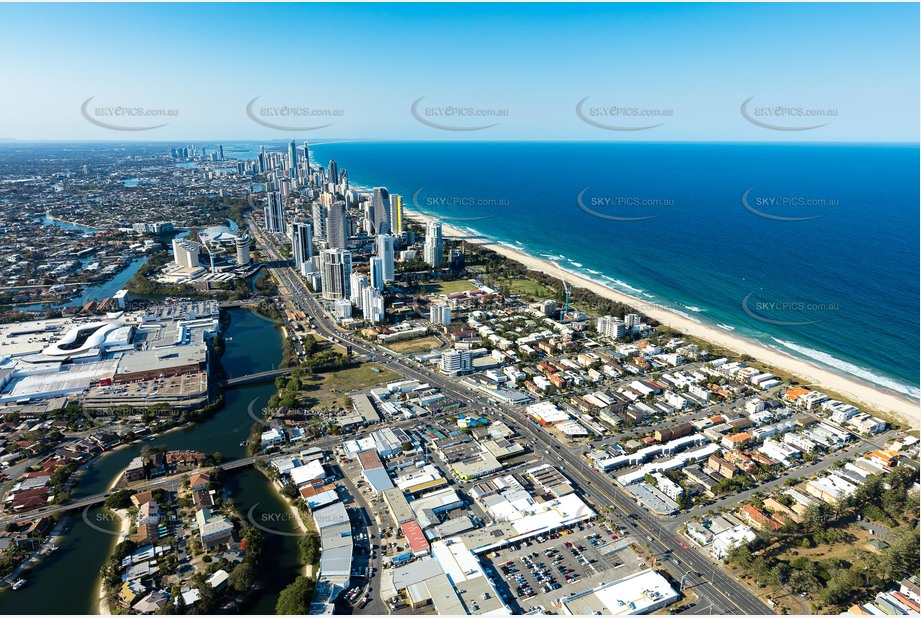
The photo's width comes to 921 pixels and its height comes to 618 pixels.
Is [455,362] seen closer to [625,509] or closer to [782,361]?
[625,509]

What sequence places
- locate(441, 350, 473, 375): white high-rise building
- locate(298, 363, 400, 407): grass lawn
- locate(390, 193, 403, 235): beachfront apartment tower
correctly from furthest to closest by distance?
locate(390, 193, 403, 235): beachfront apartment tower → locate(441, 350, 473, 375): white high-rise building → locate(298, 363, 400, 407): grass lawn

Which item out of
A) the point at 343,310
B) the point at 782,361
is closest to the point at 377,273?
the point at 343,310

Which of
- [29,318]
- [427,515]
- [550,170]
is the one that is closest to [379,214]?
[29,318]

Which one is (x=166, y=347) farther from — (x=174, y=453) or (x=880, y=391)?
(x=880, y=391)

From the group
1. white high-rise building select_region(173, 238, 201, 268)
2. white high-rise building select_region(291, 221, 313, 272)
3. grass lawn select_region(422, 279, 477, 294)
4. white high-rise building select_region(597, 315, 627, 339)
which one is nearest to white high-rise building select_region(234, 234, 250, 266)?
white high-rise building select_region(173, 238, 201, 268)

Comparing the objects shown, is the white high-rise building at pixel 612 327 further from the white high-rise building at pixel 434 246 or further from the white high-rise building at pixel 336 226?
the white high-rise building at pixel 336 226

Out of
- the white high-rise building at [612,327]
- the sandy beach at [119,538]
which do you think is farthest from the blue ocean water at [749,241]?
the sandy beach at [119,538]

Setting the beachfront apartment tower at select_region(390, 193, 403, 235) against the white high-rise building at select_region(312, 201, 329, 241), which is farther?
the beachfront apartment tower at select_region(390, 193, 403, 235)

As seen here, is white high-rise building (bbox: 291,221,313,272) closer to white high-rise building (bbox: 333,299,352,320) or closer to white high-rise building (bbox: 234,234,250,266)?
white high-rise building (bbox: 234,234,250,266)
